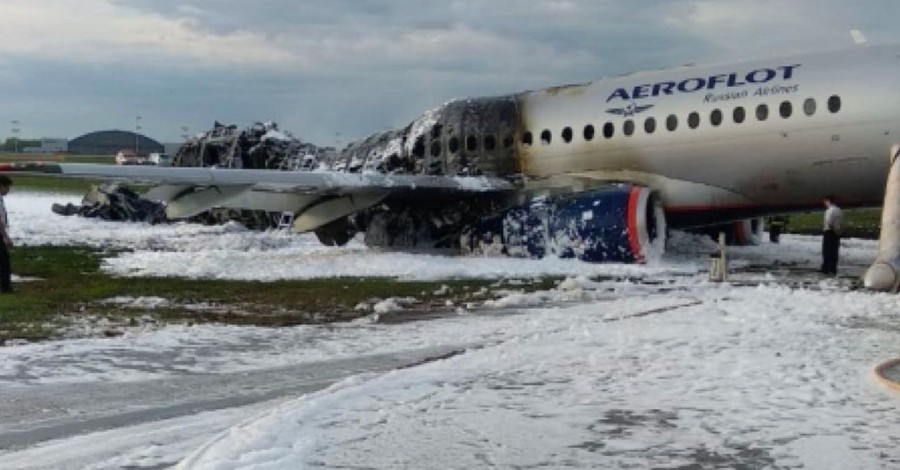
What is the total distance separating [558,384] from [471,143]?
13610 mm

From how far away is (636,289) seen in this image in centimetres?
1393

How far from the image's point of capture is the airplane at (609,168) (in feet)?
55.1

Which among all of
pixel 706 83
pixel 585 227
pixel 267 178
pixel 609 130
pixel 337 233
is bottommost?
pixel 337 233

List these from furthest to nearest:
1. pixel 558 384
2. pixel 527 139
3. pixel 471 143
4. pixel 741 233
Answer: pixel 741 233 → pixel 471 143 → pixel 527 139 → pixel 558 384

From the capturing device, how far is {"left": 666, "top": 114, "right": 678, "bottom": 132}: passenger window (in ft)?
59.7

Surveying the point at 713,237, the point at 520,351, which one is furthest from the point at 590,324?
the point at 713,237

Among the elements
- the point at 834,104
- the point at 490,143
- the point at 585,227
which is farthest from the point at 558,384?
the point at 490,143

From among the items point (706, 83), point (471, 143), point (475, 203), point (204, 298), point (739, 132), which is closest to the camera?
point (204, 298)

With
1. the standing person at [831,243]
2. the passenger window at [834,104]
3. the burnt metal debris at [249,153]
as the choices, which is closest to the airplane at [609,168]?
the passenger window at [834,104]

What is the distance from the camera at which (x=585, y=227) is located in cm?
1736

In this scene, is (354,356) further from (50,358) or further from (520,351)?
(50,358)

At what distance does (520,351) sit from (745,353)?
1798 millimetres

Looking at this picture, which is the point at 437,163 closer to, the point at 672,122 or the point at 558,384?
the point at 672,122

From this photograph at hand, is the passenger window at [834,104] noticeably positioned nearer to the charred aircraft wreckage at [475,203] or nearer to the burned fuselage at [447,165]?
the charred aircraft wreckage at [475,203]
